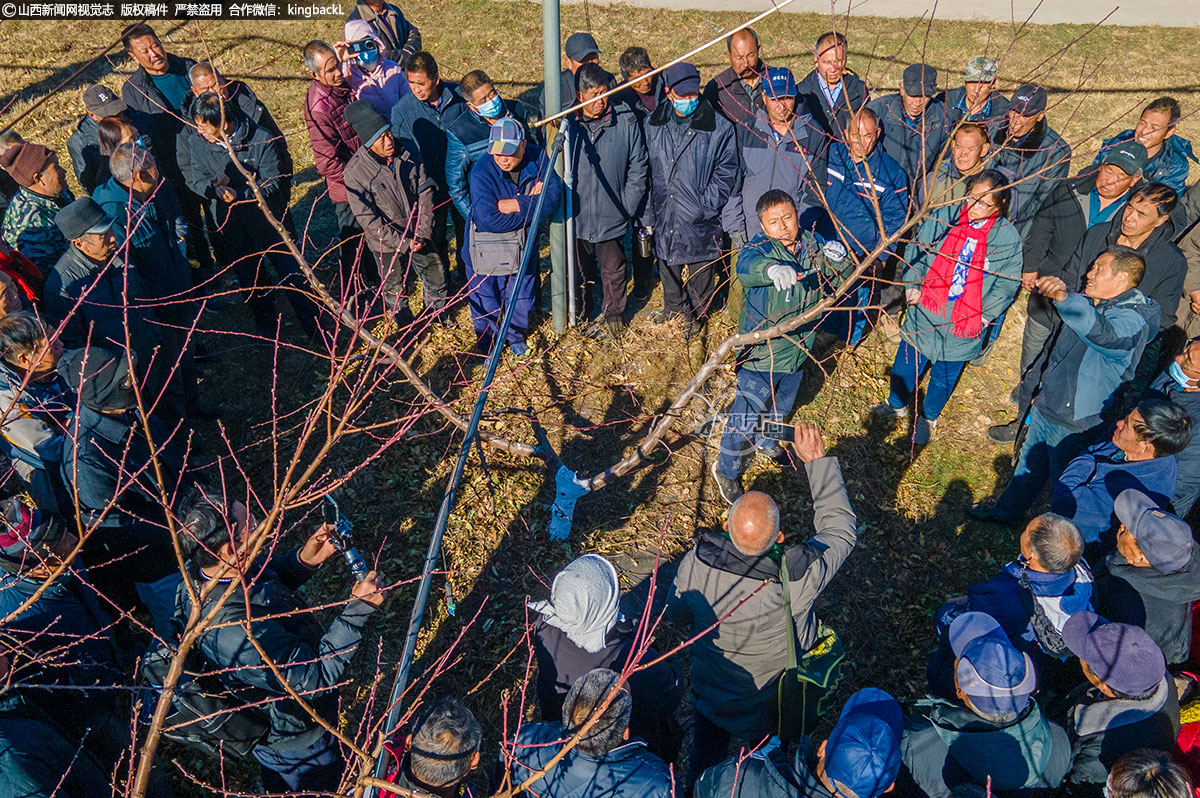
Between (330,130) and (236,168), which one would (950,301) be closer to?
(330,130)

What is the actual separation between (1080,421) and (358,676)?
4.99 m

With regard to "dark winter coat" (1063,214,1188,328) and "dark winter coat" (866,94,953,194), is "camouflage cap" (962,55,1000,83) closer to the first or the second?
"dark winter coat" (866,94,953,194)

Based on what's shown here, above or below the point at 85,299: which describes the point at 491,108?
above

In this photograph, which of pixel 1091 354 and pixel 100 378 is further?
pixel 1091 354

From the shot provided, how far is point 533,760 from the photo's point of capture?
124 inches

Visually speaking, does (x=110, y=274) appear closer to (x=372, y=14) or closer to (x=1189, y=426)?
(x=372, y=14)

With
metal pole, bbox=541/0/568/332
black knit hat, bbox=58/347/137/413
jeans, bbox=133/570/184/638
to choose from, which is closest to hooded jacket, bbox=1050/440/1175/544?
metal pole, bbox=541/0/568/332

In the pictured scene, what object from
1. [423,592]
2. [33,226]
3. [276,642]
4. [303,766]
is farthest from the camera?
[33,226]

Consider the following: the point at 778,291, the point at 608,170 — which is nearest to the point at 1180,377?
the point at 778,291

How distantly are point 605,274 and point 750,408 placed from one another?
1946 mm

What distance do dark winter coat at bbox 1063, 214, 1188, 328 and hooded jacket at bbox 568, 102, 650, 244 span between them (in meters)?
3.39

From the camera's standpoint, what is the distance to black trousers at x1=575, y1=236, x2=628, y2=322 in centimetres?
674

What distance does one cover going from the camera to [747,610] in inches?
143

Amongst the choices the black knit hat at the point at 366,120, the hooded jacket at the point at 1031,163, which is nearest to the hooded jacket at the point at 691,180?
the black knit hat at the point at 366,120
